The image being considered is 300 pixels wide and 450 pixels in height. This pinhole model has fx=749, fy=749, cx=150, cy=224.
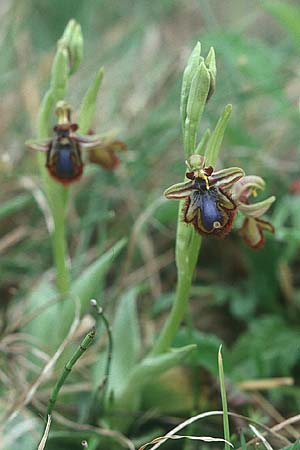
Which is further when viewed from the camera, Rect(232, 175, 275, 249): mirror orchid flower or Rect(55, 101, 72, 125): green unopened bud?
Rect(55, 101, 72, 125): green unopened bud

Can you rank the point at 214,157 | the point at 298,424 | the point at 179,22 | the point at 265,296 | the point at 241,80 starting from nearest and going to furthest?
1. the point at 214,157
2. the point at 298,424
3. the point at 265,296
4. the point at 241,80
5. the point at 179,22

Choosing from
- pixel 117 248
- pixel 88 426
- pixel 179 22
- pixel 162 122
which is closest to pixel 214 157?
pixel 117 248

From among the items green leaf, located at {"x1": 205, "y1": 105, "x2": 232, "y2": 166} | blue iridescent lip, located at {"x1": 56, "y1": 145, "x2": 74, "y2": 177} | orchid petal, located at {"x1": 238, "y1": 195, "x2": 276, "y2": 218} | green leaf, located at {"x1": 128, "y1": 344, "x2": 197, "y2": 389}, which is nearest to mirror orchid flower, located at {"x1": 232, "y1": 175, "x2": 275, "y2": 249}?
orchid petal, located at {"x1": 238, "y1": 195, "x2": 276, "y2": 218}

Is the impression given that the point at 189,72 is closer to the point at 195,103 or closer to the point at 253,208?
the point at 195,103

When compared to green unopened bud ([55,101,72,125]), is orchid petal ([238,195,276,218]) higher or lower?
lower

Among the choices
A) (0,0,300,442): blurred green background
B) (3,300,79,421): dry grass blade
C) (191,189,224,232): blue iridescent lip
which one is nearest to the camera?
(191,189,224,232): blue iridescent lip

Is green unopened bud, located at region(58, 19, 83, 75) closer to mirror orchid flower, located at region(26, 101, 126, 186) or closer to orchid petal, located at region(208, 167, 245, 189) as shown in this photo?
mirror orchid flower, located at region(26, 101, 126, 186)

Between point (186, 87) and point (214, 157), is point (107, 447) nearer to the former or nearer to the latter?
point (214, 157)

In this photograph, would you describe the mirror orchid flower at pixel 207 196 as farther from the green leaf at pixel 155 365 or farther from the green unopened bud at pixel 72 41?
the green unopened bud at pixel 72 41
